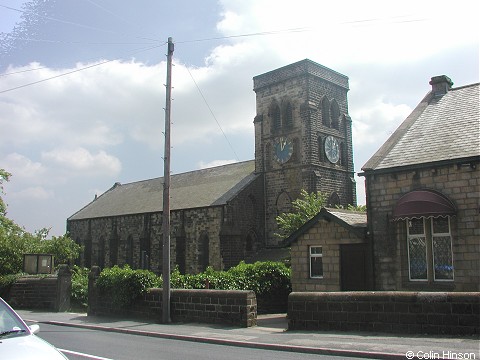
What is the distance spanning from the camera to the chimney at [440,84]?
66.0 ft

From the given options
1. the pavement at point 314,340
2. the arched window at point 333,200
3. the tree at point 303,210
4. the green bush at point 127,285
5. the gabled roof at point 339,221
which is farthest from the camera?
the arched window at point 333,200

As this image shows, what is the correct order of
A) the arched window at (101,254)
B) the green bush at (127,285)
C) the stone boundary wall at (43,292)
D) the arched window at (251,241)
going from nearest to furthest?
the green bush at (127,285) < the stone boundary wall at (43,292) < the arched window at (251,241) < the arched window at (101,254)

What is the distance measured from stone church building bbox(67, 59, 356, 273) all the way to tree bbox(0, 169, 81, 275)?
6.80 meters

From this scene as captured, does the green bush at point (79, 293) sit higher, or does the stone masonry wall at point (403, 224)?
the stone masonry wall at point (403, 224)

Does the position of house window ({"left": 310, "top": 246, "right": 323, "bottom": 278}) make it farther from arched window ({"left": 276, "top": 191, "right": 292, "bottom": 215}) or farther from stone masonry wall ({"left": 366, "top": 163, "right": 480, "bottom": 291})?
arched window ({"left": 276, "top": 191, "right": 292, "bottom": 215})

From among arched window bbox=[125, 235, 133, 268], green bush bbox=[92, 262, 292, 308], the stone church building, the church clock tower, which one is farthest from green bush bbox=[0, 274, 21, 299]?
the church clock tower

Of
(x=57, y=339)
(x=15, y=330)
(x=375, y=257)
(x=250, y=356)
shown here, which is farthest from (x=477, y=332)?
(x=57, y=339)

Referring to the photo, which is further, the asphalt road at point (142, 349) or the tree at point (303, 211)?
the tree at point (303, 211)

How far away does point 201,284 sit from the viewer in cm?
1836

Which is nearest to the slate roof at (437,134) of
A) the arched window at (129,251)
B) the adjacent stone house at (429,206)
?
the adjacent stone house at (429,206)

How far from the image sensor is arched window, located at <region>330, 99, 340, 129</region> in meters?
35.7

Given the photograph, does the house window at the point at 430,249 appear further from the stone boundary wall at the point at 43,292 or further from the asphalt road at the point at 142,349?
the stone boundary wall at the point at 43,292

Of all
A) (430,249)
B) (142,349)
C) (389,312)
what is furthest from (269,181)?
(142,349)

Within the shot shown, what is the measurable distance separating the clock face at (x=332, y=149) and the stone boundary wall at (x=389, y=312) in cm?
2200
